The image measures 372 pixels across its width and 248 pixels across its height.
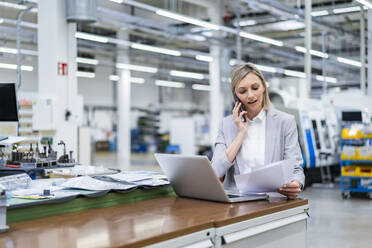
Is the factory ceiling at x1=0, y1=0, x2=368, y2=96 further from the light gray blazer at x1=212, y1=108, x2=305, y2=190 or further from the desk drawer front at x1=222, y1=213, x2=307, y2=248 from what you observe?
the desk drawer front at x1=222, y1=213, x2=307, y2=248

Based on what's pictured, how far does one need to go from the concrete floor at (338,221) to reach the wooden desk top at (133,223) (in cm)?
314

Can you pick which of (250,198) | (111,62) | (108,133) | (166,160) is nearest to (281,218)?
(250,198)

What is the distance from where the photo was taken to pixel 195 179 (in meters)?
2.02

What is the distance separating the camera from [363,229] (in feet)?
18.1

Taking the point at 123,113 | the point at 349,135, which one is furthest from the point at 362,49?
the point at 123,113

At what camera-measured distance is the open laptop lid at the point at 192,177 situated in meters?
1.91

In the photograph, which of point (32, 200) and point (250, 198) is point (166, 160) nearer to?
point (250, 198)

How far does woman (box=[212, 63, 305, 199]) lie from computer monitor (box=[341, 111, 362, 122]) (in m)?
7.79

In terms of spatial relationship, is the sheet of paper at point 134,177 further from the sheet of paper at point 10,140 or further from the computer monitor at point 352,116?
the computer monitor at point 352,116

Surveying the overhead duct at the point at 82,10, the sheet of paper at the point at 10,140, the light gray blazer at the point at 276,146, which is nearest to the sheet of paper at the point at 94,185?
the light gray blazer at the point at 276,146

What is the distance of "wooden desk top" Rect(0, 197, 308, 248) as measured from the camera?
1.37 m

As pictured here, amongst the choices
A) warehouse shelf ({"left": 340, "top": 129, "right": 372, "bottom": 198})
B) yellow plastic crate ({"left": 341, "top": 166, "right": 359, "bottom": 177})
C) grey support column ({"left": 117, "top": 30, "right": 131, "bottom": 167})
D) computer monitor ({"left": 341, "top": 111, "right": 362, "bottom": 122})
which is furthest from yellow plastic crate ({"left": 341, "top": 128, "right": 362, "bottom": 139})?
grey support column ({"left": 117, "top": 30, "right": 131, "bottom": 167})

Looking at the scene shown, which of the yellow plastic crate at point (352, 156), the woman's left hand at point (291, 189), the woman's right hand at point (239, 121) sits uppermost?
the woman's right hand at point (239, 121)

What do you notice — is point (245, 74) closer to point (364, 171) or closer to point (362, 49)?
point (364, 171)
